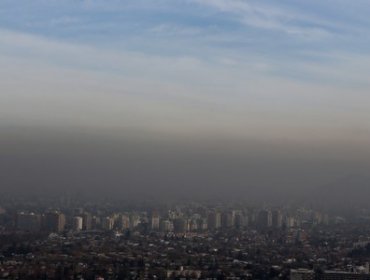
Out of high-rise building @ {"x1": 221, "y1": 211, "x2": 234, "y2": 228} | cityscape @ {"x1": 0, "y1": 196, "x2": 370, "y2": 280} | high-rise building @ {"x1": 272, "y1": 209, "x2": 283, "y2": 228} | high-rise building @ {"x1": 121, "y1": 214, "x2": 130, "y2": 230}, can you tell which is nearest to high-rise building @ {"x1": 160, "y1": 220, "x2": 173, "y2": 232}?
cityscape @ {"x1": 0, "y1": 196, "x2": 370, "y2": 280}

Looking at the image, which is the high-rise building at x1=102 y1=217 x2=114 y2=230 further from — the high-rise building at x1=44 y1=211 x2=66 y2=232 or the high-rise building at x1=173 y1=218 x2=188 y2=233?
the high-rise building at x1=173 y1=218 x2=188 y2=233

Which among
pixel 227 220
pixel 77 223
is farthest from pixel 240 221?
pixel 77 223

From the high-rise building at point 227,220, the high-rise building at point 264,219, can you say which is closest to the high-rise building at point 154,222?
the high-rise building at point 227,220

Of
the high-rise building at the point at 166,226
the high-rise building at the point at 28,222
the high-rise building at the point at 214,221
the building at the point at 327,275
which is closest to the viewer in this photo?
the building at the point at 327,275

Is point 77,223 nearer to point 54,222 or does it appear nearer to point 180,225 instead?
point 54,222

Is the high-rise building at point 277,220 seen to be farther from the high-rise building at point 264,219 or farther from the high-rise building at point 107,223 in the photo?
the high-rise building at point 107,223

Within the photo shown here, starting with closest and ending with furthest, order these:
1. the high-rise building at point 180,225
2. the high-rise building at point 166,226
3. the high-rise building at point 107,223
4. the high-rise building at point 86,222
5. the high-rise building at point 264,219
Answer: the high-rise building at point 86,222 < the high-rise building at point 107,223 < the high-rise building at point 180,225 < the high-rise building at point 166,226 < the high-rise building at point 264,219

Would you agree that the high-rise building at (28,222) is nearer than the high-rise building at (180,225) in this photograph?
Yes

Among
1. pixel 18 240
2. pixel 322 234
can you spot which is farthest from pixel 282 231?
pixel 18 240
